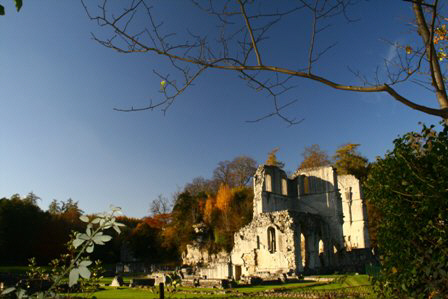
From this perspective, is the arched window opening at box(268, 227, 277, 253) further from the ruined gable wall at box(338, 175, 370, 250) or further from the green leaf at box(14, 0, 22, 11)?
the green leaf at box(14, 0, 22, 11)

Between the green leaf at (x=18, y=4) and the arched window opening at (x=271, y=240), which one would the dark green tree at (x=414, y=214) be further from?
the arched window opening at (x=271, y=240)

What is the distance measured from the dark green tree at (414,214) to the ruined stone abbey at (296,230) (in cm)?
1782

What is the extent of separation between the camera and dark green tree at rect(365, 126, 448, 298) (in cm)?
429

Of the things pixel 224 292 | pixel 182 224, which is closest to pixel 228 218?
pixel 182 224

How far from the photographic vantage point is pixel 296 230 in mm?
25562

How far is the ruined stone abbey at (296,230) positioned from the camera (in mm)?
Result: 25219

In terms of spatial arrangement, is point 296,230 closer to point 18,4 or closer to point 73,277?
point 73,277

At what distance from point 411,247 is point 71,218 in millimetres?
44077

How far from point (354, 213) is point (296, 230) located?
488 inches

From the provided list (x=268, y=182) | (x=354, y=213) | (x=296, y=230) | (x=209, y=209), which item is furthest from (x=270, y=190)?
(x=209, y=209)

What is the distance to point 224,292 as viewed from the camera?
14.6 meters

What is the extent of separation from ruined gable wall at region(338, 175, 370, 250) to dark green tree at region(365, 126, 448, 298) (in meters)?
31.2

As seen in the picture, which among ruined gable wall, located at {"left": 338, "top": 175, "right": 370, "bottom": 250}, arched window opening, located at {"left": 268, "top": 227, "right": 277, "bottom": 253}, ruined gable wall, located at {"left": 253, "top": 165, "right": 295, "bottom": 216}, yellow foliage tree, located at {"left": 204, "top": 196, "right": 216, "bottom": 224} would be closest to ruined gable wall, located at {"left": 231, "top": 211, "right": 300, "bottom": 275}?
arched window opening, located at {"left": 268, "top": 227, "right": 277, "bottom": 253}

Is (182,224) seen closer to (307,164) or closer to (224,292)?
(307,164)
